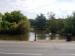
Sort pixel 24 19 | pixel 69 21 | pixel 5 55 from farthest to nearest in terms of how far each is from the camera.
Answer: pixel 24 19 < pixel 69 21 < pixel 5 55

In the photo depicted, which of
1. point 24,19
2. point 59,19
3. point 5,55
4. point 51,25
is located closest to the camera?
point 5,55

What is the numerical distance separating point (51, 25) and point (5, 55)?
5511 cm

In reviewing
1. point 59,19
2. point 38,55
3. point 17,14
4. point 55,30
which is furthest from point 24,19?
point 38,55

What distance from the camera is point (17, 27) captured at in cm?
7962

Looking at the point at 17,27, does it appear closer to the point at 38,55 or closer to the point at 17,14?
the point at 17,14

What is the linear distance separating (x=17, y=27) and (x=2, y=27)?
4405 millimetres

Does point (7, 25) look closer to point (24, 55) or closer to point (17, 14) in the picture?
point (17, 14)

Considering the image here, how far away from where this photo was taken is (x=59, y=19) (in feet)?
249

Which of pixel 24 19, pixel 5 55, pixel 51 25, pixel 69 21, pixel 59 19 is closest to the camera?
pixel 5 55

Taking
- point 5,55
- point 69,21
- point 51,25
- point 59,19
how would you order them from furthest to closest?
point 59,19
point 51,25
point 69,21
point 5,55

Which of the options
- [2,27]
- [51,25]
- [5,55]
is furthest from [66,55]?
[2,27]

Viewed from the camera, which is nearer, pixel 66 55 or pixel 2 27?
pixel 66 55

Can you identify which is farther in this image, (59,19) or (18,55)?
(59,19)

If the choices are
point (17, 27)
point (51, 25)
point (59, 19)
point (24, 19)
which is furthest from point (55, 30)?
point (24, 19)
